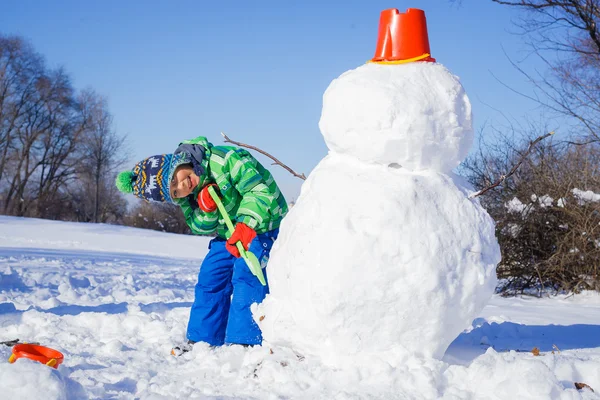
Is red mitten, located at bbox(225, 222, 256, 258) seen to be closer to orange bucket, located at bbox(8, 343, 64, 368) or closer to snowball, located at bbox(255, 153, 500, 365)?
snowball, located at bbox(255, 153, 500, 365)

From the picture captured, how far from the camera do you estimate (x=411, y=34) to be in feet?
8.35

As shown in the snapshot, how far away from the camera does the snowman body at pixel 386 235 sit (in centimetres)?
219

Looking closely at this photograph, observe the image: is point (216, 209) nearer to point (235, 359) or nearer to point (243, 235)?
point (243, 235)

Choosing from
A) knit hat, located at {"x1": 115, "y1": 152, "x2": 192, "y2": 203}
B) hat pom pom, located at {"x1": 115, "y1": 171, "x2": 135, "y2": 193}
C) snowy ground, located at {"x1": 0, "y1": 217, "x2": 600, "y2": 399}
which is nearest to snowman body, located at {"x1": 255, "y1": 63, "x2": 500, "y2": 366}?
snowy ground, located at {"x1": 0, "y1": 217, "x2": 600, "y2": 399}

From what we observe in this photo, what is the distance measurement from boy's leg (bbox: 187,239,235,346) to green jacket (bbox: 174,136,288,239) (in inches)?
6.0

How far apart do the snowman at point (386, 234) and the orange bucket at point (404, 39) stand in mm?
32

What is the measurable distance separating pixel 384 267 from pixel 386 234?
0.43ft

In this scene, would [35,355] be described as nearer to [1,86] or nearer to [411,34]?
[411,34]

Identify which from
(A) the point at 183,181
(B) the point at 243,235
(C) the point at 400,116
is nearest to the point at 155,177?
(A) the point at 183,181

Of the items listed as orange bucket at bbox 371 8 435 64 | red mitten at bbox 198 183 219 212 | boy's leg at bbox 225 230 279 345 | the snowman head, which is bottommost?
boy's leg at bbox 225 230 279 345

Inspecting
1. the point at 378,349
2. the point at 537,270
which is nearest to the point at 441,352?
the point at 378,349

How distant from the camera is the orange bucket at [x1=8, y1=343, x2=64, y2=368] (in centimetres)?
225

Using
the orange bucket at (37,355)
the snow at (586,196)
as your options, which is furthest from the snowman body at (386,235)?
the snow at (586,196)

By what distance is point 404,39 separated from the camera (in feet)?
8.33
